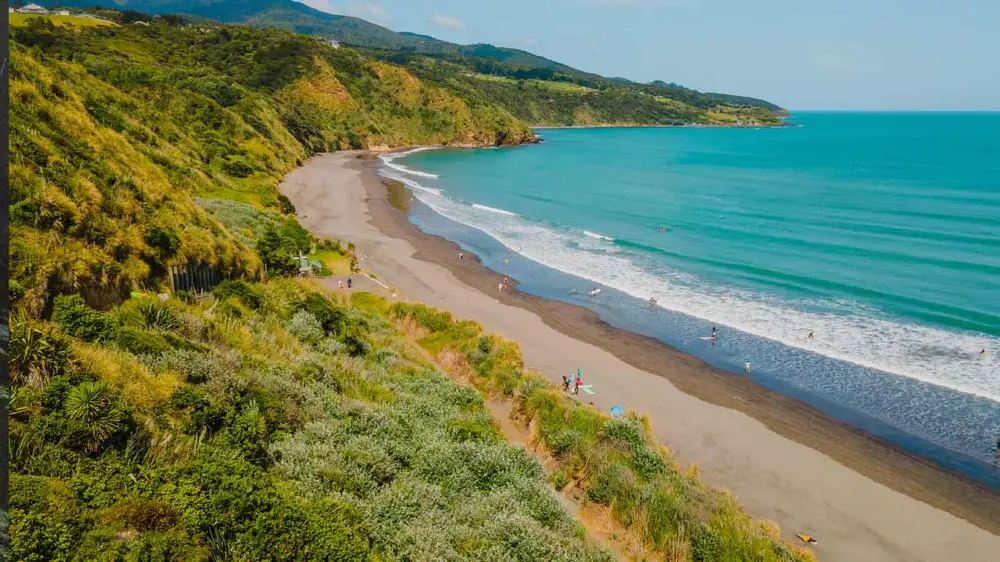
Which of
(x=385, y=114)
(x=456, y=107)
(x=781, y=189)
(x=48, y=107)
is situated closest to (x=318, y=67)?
(x=385, y=114)

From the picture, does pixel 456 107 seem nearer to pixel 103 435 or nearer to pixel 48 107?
pixel 48 107

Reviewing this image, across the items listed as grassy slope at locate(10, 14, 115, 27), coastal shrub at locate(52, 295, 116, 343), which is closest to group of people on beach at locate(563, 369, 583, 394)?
coastal shrub at locate(52, 295, 116, 343)

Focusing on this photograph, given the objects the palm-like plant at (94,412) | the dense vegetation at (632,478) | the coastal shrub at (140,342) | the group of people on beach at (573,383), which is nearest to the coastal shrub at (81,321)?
the coastal shrub at (140,342)

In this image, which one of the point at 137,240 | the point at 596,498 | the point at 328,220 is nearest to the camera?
the point at 596,498

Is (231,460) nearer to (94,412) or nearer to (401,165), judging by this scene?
(94,412)

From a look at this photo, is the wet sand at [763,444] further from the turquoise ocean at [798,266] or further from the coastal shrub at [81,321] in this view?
A: the coastal shrub at [81,321]

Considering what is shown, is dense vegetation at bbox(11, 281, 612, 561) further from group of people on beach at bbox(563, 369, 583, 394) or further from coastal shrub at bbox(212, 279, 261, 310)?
group of people on beach at bbox(563, 369, 583, 394)
